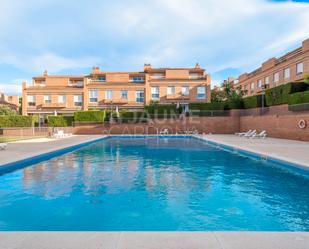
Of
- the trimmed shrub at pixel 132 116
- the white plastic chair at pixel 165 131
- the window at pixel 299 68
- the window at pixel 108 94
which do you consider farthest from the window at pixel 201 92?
the window at pixel 108 94

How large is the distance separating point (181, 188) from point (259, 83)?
3759 centimetres

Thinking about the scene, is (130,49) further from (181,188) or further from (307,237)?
(307,237)

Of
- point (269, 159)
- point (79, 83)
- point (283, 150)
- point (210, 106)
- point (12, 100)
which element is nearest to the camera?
point (269, 159)

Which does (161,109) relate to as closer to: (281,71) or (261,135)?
(261,135)

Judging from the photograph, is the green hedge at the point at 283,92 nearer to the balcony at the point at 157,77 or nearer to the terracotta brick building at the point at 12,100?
the balcony at the point at 157,77

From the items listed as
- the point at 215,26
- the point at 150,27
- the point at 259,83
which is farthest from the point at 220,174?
the point at 259,83

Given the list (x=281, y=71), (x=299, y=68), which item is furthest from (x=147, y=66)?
(x=299, y=68)

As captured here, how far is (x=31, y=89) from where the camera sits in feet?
121

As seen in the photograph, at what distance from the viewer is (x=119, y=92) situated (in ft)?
120

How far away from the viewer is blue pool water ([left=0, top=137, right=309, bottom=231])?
14.4 feet

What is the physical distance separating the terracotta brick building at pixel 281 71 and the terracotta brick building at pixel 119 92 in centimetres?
946

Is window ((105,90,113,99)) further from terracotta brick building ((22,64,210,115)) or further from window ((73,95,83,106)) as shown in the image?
window ((73,95,83,106))

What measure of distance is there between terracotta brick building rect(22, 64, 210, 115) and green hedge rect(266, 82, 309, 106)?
42.4 ft

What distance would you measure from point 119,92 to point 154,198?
32.1 metres
